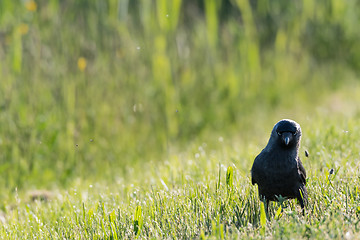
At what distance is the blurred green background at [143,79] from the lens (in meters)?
6.50

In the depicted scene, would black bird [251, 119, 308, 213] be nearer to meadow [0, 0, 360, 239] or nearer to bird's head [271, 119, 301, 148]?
bird's head [271, 119, 301, 148]

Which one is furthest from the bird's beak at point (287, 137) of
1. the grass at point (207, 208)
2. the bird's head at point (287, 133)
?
the grass at point (207, 208)

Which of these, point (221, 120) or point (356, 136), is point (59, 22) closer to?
point (221, 120)

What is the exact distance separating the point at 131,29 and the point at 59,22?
1.11m

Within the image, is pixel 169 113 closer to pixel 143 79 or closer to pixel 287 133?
pixel 143 79

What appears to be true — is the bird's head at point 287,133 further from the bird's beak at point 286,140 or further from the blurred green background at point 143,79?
the blurred green background at point 143,79

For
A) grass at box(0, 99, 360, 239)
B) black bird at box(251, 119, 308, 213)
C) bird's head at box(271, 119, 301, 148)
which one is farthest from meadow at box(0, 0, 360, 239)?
bird's head at box(271, 119, 301, 148)

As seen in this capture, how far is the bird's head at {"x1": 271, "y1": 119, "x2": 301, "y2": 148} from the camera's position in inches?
140

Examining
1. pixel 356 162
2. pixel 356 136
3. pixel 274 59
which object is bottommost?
pixel 356 162

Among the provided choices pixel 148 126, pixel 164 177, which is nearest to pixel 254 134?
pixel 148 126

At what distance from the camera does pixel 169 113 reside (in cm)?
743

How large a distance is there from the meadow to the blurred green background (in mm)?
20

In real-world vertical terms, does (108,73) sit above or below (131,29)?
below

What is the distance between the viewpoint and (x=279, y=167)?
3641 millimetres
